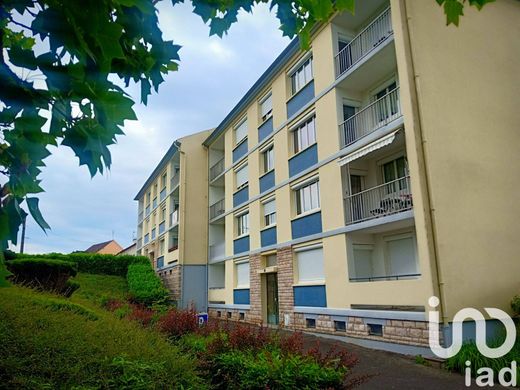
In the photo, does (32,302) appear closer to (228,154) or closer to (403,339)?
(403,339)

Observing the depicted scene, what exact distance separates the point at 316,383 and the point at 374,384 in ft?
14.1

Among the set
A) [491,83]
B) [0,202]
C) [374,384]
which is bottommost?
[374,384]

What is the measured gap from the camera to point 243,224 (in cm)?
2352

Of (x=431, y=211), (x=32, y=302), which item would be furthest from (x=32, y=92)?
(x=431, y=211)

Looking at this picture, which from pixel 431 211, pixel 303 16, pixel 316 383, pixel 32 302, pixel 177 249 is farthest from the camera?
pixel 177 249

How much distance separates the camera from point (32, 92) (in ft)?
5.93

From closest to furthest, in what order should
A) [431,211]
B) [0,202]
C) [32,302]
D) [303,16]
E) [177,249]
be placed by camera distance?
[0,202] < [303,16] < [32,302] < [431,211] < [177,249]

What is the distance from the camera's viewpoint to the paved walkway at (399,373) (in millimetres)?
8344

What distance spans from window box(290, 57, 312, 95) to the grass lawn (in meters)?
14.4

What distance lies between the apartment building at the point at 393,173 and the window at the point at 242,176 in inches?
152

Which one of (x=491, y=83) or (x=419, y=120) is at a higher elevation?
(x=491, y=83)

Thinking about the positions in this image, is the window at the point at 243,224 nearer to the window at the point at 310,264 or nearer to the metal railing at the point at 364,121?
the window at the point at 310,264

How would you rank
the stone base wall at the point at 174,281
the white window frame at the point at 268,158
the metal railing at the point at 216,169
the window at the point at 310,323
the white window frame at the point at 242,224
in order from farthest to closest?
the metal railing at the point at 216,169 → the stone base wall at the point at 174,281 → the white window frame at the point at 242,224 → the white window frame at the point at 268,158 → the window at the point at 310,323

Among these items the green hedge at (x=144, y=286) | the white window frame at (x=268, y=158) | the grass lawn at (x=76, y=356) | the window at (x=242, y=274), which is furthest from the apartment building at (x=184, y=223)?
the grass lawn at (x=76, y=356)
